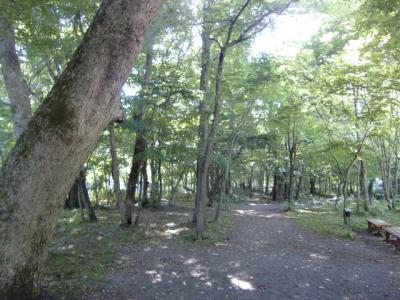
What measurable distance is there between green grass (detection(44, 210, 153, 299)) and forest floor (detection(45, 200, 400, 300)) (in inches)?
5.4

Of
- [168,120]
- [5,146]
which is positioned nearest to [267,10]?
[168,120]

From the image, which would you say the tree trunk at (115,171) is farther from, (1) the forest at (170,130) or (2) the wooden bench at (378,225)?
(2) the wooden bench at (378,225)

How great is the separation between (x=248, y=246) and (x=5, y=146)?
12.2 metres

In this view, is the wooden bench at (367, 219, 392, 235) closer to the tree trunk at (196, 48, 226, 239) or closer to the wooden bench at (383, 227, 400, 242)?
the wooden bench at (383, 227, 400, 242)

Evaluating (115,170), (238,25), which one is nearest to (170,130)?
(115,170)

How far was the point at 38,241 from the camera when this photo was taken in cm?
302

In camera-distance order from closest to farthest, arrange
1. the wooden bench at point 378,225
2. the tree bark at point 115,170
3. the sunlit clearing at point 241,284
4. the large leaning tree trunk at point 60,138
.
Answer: the large leaning tree trunk at point 60,138 → the sunlit clearing at point 241,284 → the tree bark at point 115,170 → the wooden bench at point 378,225

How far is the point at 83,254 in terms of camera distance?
6613mm

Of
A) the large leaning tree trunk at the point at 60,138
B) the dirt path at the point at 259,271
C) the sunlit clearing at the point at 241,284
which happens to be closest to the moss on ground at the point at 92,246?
the dirt path at the point at 259,271

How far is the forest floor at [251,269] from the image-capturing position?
189 inches

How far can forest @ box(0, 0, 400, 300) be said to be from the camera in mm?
2932

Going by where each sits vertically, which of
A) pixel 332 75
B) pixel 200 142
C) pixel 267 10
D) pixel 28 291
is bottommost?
pixel 28 291

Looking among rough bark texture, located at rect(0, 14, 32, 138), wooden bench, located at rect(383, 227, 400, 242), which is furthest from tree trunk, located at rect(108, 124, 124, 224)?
wooden bench, located at rect(383, 227, 400, 242)

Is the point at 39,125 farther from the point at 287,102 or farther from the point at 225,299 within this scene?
the point at 287,102
